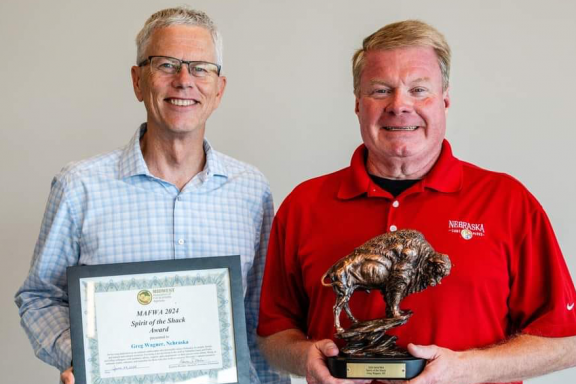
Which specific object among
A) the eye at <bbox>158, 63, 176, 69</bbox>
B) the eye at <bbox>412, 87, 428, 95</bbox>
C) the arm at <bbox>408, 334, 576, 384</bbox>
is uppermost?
the eye at <bbox>158, 63, 176, 69</bbox>

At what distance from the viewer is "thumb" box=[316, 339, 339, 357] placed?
6.05 feet

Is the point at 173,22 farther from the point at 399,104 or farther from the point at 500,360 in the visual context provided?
the point at 500,360

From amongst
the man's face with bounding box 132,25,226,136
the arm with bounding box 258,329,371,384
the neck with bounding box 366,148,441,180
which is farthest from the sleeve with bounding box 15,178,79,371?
the neck with bounding box 366,148,441,180

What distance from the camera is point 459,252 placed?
196cm

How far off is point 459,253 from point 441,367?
329mm

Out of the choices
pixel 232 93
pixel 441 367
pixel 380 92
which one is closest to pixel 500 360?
Result: pixel 441 367

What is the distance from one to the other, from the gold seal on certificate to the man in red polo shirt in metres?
0.08

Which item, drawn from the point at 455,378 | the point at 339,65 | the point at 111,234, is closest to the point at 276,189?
the point at 339,65

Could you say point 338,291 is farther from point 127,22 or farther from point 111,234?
point 127,22

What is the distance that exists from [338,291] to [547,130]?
67.5 inches

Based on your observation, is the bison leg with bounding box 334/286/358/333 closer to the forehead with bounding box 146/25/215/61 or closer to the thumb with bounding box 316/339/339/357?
the thumb with bounding box 316/339/339/357

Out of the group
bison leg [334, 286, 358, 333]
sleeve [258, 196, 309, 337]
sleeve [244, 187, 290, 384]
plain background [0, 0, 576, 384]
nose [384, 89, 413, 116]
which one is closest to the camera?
bison leg [334, 286, 358, 333]

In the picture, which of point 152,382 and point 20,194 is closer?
point 152,382

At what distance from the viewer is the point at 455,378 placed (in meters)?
1.82
